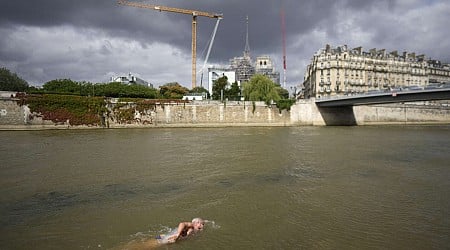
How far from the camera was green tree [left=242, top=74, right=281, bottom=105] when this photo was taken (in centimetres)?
6262

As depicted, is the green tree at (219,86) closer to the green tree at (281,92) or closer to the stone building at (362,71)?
the green tree at (281,92)

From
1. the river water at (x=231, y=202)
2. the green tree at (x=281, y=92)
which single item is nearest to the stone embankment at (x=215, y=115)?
the green tree at (x=281, y=92)

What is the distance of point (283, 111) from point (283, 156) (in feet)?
140

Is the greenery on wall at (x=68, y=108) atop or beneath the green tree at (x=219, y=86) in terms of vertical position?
beneath

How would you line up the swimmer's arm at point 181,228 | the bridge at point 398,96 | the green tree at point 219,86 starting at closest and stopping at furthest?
1. the swimmer's arm at point 181,228
2. the bridge at point 398,96
3. the green tree at point 219,86

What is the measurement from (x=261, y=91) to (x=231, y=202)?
54426mm

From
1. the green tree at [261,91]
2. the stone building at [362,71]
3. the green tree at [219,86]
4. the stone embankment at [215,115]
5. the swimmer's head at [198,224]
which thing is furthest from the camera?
the stone building at [362,71]

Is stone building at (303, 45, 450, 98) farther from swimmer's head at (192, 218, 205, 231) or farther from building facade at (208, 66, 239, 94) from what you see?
swimmer's head at (192, 218, 205, 231)

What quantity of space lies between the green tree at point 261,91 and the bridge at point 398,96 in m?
9.85

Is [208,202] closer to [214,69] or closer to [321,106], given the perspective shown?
[321,106]

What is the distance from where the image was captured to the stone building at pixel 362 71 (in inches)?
3538

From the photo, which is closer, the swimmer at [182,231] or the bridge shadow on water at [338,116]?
the swimmer at [182,231]

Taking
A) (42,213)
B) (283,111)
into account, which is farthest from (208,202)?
(283,111)

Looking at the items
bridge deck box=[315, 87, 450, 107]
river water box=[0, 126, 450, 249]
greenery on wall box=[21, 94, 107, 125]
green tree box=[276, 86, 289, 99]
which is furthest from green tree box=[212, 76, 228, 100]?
river water box=[0, 126, 450, 249]
